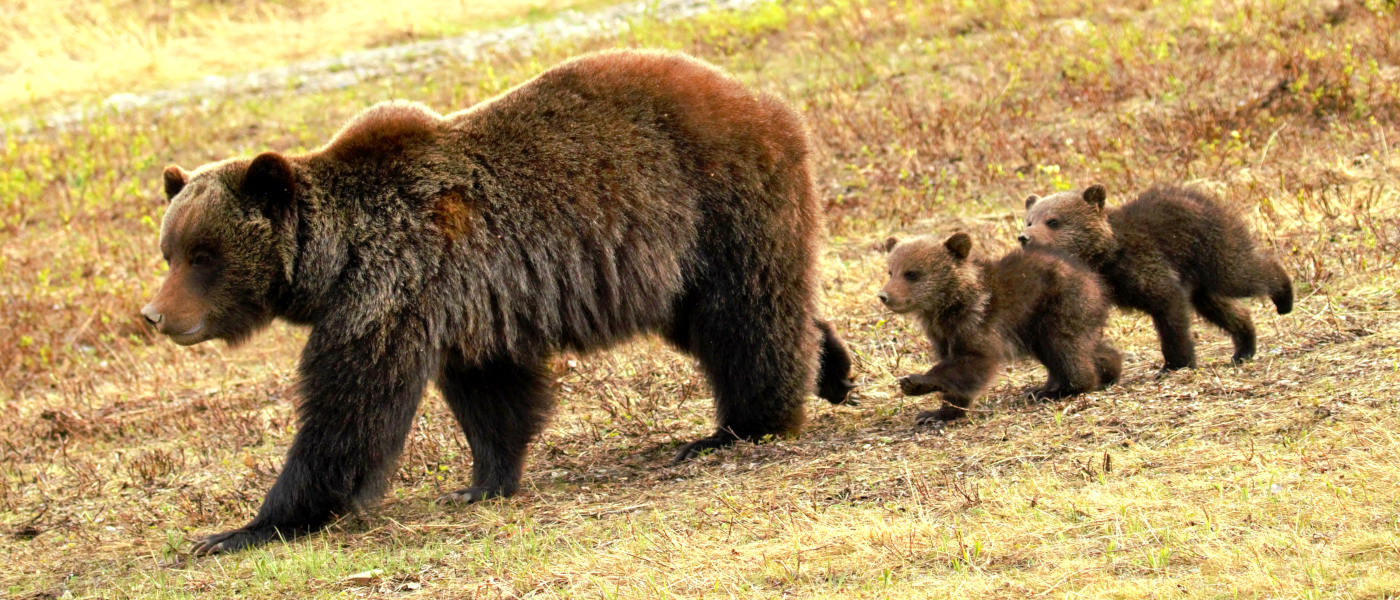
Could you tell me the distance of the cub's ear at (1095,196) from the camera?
25.2ft

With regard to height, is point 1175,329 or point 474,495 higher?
point 1175,329

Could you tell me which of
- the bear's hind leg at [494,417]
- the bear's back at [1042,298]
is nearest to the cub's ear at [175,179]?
the bear's hind leg at [494,417]

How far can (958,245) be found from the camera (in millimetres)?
7340

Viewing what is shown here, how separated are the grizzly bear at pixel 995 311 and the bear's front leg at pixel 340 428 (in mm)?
2429

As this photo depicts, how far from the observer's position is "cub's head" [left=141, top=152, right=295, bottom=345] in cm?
673

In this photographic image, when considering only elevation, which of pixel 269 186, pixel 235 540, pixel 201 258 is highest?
pixel 269 186

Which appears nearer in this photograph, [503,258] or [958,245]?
[503,258]

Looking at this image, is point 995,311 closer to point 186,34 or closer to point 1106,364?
point 1106,364

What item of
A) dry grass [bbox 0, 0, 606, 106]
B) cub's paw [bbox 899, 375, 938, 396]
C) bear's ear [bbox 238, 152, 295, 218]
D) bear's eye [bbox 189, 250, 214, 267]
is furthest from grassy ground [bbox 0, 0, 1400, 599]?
dry grass [bbox 0, 0, 606, 106]

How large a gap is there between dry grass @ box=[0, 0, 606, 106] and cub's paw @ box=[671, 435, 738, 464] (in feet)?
63.4

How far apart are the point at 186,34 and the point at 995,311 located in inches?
923

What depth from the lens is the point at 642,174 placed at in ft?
23.6

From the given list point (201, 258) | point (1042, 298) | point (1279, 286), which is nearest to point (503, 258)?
point (201, 258)

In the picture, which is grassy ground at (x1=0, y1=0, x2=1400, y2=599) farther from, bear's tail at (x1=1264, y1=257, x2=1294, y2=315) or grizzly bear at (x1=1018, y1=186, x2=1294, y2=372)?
grizzly bear at (x1=1018, y1=186, x2=1294, y2=372)
